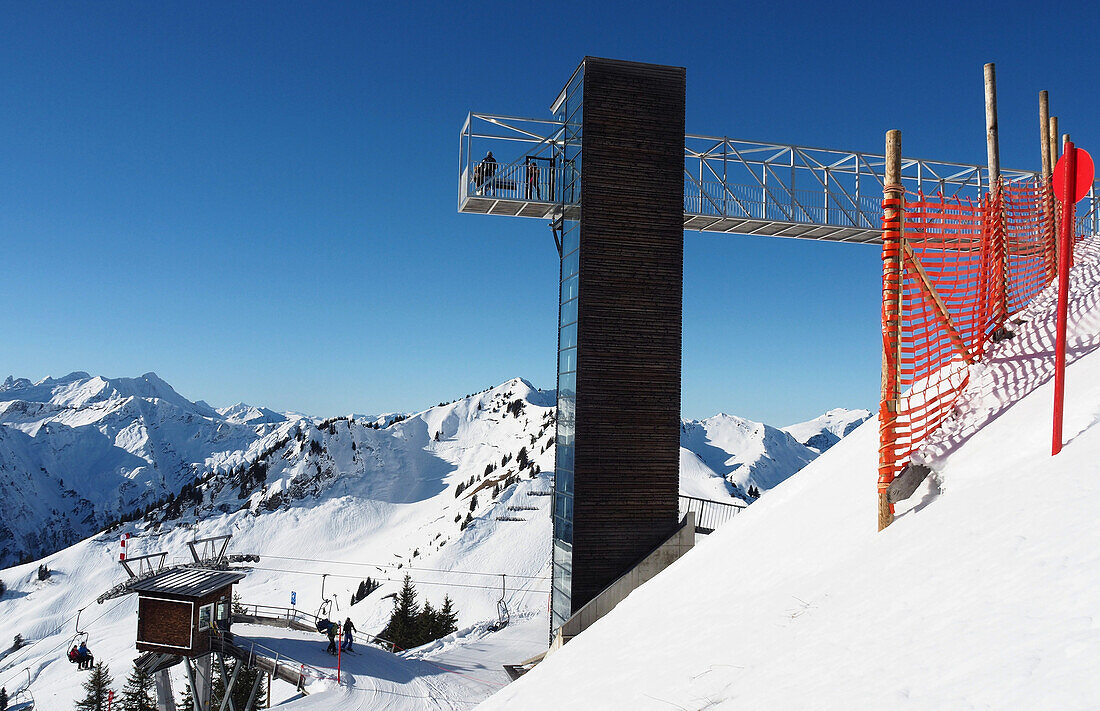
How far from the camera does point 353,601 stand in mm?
71875

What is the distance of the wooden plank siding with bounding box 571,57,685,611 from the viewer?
60.0ft

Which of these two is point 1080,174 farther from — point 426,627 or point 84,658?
point 84,658

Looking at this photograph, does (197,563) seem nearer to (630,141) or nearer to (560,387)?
(560,387)

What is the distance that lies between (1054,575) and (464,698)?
1954 centimetres

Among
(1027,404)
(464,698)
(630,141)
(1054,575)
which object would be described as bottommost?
(464,698)

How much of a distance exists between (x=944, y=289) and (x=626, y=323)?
10611 millimetres

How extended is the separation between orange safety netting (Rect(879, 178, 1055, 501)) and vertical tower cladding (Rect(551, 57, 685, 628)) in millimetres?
8664

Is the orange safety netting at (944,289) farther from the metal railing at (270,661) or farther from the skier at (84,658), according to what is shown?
the skier at (84,658)

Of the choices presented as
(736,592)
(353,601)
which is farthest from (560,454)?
(353,601)

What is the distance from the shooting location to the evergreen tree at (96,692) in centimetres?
3257

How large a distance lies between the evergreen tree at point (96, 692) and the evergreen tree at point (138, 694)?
2.74ft

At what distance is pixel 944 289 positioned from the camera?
8.37m

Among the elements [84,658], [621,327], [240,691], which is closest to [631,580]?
[621,327]

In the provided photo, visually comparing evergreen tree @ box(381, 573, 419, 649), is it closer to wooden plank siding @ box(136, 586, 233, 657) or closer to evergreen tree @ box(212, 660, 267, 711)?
evergreen tree @ box(212, 660, 267, 711)
